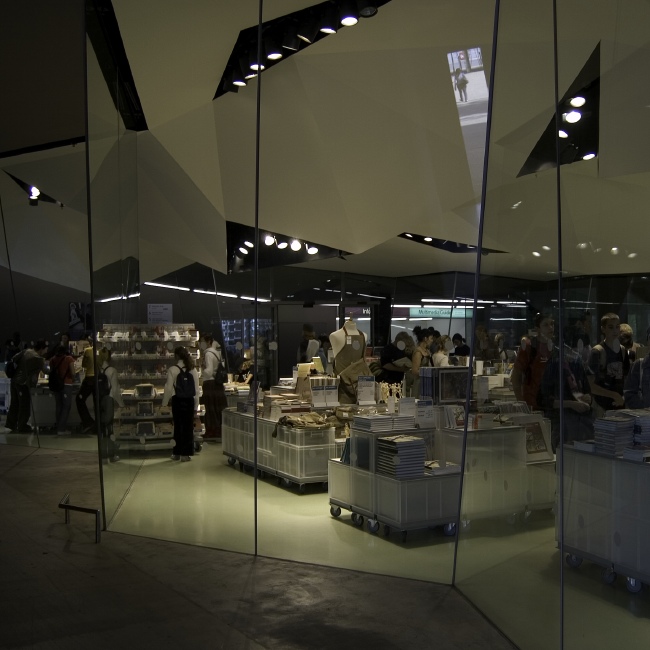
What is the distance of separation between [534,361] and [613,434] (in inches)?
32.5

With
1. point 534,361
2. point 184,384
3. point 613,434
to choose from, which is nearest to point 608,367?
point 613,434

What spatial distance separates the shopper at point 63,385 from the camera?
1221 centimetres

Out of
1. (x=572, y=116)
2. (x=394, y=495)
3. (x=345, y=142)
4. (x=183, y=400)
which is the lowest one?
(x=394, y=495)

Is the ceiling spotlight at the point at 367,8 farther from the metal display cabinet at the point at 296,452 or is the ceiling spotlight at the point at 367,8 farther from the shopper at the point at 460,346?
the metal display cabinet at the point at 296,452

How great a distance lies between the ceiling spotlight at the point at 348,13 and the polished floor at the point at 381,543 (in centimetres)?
357

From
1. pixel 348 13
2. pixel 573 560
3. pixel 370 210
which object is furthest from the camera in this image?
pixel 370 210

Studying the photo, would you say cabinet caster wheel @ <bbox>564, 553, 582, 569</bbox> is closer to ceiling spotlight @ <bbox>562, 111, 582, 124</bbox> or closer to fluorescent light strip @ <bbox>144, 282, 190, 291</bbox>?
ceiling spotlight @ <bbox>562, 111, 582, 124</bbox>

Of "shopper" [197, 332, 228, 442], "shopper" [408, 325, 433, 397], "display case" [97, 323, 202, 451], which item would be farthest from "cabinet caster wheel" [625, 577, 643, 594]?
"display case" [97, 323, 202, 451]

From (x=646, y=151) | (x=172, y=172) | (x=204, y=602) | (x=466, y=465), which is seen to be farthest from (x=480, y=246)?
(x=172, y=172)

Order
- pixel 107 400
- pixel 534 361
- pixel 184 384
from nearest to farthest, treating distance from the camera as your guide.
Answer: pixel 534 361 → pixel 184 384 → pixel 107 400

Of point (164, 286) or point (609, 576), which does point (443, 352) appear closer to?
point (609, 576)

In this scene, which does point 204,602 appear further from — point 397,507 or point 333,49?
point 333,49

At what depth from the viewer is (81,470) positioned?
10.3m

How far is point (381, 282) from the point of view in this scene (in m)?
6.13
